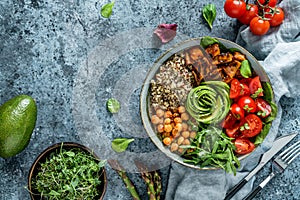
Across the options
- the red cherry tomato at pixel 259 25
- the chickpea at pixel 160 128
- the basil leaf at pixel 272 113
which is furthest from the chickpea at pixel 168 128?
the red cherry tomato at pixel 259 25

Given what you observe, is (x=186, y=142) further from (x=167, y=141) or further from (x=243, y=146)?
(x=243, y=146)

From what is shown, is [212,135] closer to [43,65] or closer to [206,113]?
[206,113]

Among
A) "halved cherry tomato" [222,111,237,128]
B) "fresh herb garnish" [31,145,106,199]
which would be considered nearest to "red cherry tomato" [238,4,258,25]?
"halved cherry tomato" [222,111,237,128]

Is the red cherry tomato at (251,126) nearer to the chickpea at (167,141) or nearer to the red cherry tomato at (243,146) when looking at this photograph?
the red cherry tomato at (243,146)

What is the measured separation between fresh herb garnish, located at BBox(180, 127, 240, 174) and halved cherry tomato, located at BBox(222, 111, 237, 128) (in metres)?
0.04

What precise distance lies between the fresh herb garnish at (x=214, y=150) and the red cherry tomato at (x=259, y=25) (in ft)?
1.21

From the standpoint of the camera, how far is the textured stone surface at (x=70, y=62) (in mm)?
1735

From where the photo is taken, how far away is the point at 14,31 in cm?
174

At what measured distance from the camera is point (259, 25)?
5.43 feet

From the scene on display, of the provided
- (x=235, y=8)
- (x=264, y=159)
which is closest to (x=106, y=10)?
(x=235, y=8)

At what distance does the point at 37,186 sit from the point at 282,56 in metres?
0.93

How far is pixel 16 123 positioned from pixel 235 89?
0.72 m

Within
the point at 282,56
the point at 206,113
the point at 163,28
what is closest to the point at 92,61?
the point at 163,28

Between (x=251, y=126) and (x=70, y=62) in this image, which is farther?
(x=70, y=62)
